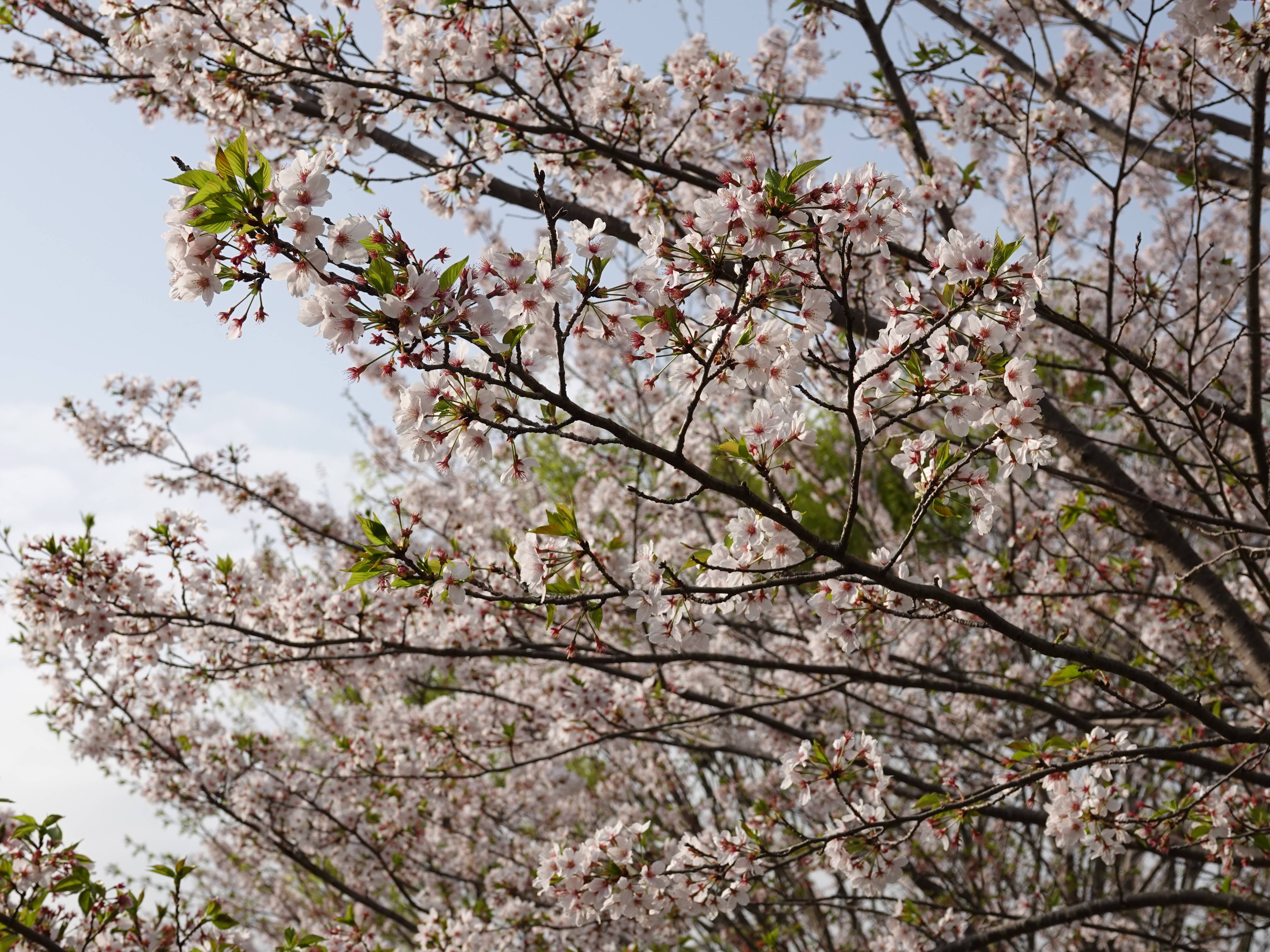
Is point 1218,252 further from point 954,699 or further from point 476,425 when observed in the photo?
point 476,425

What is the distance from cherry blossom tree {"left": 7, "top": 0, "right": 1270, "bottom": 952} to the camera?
2.03 metres

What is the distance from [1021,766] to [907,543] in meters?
1.73

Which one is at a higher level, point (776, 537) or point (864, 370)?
point (864, 370)

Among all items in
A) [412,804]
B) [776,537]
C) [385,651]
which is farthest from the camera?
[412,804]

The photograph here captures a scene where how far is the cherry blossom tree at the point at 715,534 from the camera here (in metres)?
2.03

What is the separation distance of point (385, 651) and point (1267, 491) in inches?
134

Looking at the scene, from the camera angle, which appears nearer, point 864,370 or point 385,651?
point 864,370

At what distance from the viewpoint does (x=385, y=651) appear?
3.41 metres

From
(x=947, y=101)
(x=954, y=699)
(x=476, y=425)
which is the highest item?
(x=947, y=101)

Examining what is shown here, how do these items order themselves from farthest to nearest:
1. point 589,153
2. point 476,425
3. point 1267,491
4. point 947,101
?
point 947,101 < point 589,153 < point 1267,491 < point 476,425

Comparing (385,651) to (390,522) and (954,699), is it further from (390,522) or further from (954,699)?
(390,522)

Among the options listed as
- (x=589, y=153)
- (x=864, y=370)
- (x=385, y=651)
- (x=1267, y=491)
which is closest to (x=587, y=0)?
(x=589, y=153)

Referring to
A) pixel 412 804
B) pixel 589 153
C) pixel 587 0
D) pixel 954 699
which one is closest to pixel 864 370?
pixel 589 153

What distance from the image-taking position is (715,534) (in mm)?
7926
